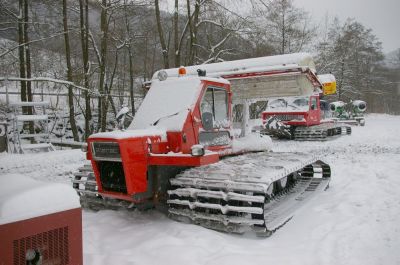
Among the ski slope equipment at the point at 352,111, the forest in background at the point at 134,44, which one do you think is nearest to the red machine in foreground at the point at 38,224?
the forest in background at the point at 134,44

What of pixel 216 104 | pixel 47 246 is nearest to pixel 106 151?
pixel 216 104

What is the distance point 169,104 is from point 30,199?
12.0ft

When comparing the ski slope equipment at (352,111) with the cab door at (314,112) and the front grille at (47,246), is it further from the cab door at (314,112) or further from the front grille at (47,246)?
the front grille at (47,246)

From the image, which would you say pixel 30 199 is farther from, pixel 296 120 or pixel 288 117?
pixel 288 117


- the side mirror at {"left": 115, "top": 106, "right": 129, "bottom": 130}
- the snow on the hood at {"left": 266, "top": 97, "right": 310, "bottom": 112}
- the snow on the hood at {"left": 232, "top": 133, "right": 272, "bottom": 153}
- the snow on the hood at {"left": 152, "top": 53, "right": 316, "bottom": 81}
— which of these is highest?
the snow on the hood at {"left": 152, "top": 53, "right": 316, "bottom": 81}

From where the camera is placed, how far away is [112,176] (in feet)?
18.1

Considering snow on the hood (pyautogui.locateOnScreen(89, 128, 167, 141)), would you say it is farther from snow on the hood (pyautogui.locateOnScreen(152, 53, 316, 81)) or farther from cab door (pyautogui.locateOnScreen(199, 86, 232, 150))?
snow on the hood (pyautogui.locateOnScreen(152, 53, 316, 81))

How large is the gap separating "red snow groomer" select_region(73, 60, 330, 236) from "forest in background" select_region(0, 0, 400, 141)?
19.7 feet

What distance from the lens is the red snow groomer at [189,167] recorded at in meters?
4.97

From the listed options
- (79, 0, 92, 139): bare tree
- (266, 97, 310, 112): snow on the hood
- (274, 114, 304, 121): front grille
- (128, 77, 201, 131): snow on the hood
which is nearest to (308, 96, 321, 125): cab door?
(266, 97, 310, 112): snow on the hood

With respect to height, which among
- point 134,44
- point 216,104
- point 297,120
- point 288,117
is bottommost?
point 297,120

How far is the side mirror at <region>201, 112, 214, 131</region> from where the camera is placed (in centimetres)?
606

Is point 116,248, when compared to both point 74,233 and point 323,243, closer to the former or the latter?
point 74,233

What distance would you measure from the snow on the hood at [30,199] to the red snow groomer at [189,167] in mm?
2186
